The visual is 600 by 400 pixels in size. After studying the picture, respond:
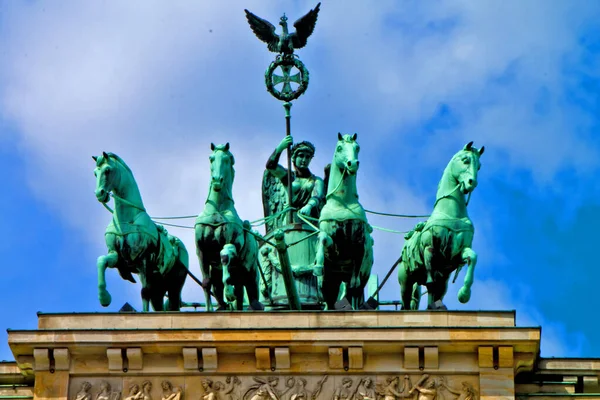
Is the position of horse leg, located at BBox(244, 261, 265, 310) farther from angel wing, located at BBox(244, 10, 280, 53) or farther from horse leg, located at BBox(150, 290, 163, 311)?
angel wing, located at BBox(244, 10, 280, 53)

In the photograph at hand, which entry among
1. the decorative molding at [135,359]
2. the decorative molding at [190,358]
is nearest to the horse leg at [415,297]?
the decorative molding at [190,358]

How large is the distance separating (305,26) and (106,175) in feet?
23.8

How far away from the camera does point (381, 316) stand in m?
40.9

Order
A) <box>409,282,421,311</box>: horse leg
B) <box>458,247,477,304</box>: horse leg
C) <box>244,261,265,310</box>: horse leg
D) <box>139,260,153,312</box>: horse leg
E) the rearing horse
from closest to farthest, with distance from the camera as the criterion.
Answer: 1. <box>458,247,477,304</box>: horse leg
2. the rearing horse
3. <box>139,260,153,312</box>: horse leg
4. <box>244,261,265,310</box>: horse leg
5. <box>409,282,421,311</box>: horse leg

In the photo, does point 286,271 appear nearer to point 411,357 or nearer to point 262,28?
point 411,357

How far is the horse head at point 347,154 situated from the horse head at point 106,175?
3214mm

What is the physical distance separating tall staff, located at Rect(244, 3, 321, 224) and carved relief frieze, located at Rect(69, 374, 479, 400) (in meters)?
6.75

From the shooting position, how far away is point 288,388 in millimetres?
40438

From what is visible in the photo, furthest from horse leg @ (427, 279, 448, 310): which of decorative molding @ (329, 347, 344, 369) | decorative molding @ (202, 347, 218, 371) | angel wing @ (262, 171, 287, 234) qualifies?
angel wing @ (262, 171, 287, 234)

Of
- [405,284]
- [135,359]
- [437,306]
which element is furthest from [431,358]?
[135,359]

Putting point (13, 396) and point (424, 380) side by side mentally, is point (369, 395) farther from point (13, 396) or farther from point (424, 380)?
point (13, 396)

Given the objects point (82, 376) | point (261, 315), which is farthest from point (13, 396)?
point (261, 315)

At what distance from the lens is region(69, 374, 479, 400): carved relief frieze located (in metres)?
40.4

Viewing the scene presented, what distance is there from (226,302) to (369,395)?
11.8 feet
